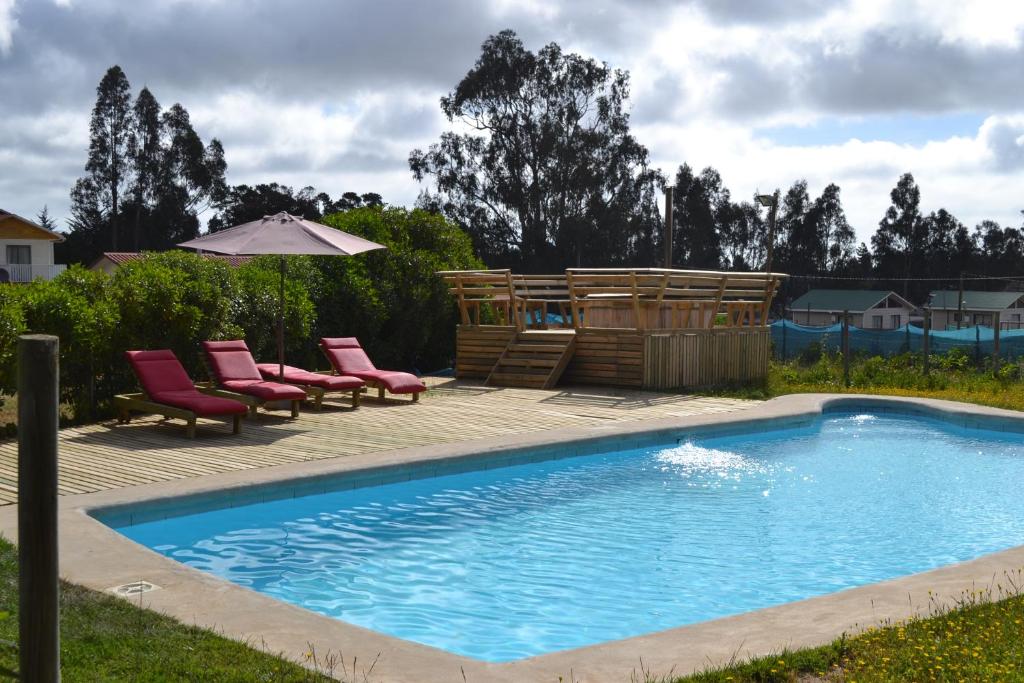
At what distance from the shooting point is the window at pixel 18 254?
165 feet

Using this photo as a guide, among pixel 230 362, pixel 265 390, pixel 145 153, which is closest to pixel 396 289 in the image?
pixel 230 362

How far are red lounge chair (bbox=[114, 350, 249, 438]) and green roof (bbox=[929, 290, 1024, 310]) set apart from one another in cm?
6242

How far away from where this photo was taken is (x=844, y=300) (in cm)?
6944

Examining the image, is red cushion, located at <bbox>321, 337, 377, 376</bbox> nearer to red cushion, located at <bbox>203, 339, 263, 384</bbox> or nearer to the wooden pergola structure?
red cushion, located at <bbox>203, 339, 263, 384</bbox>

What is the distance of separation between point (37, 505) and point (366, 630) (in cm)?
219

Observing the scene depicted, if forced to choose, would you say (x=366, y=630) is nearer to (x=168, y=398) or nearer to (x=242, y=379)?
(x=168, y=398)

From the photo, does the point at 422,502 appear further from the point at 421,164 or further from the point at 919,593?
the point at 421,164

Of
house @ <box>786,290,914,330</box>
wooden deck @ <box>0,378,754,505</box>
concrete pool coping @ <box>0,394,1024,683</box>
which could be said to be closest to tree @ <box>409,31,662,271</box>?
house @ <box>786,290,914,330</box>

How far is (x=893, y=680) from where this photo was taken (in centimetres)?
441

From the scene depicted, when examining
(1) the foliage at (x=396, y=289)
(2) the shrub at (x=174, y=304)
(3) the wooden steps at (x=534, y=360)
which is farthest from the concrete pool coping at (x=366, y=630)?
(1) the foliage at (x=396, y=289)

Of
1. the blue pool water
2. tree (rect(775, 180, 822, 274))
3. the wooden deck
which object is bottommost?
the blue pool water

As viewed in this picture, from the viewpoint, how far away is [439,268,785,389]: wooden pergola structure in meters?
16.9

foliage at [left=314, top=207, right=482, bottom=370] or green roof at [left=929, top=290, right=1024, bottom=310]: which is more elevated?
green roof at [left=929, top=290, right=1024, bottom=310]

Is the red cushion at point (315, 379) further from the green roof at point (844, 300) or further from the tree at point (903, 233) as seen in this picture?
the tree at point (903, 233)
